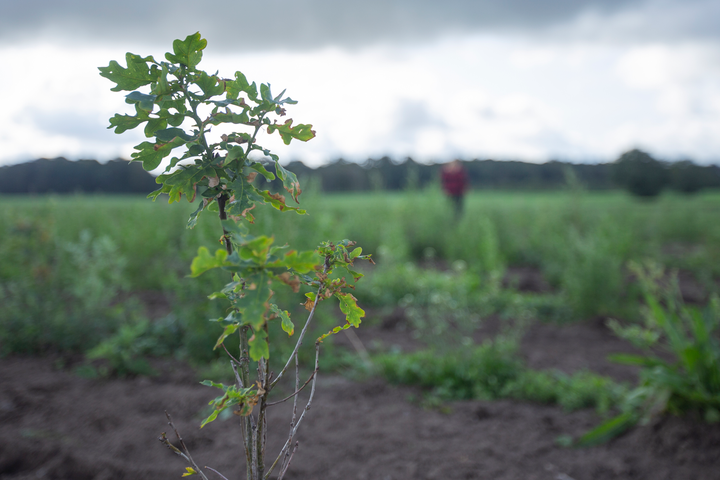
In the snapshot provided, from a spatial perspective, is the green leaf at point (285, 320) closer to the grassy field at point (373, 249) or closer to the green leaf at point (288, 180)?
the green leaf at point (288, 180)

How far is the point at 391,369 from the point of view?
3535mm

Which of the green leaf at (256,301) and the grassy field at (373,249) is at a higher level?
the green leaf at (256,301)

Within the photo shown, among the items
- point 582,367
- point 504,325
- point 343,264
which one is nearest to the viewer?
point 343,264

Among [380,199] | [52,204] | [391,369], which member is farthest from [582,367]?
[380,199]

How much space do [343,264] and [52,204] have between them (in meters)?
4.37

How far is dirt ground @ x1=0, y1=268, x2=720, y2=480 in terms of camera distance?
2.12 meters

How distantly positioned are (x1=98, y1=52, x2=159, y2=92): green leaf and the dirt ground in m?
1.81

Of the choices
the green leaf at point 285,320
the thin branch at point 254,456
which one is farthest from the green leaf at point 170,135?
the thin branch at point 254,456

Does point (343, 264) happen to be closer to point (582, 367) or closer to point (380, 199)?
point (582, 367)

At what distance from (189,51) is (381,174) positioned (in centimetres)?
1103

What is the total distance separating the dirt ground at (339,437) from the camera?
83.3 inches

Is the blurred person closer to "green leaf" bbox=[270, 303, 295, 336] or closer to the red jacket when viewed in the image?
the red jacket

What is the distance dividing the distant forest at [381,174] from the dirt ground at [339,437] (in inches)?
289

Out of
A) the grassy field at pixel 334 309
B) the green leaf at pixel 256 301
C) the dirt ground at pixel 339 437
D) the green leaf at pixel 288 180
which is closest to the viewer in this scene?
the green leaf at pixel 256 301
